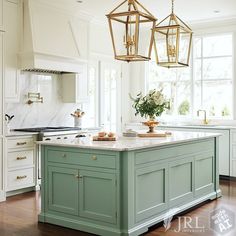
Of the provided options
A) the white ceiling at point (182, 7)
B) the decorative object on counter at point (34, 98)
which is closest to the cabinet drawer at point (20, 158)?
the decorative object on counter at point (34, 98)

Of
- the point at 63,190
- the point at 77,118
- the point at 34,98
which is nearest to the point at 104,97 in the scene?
the point at 77,118

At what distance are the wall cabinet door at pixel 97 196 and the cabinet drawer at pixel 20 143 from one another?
1843 mm

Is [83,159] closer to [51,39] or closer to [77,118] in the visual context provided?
[51,39]

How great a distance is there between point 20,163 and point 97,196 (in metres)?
2.10

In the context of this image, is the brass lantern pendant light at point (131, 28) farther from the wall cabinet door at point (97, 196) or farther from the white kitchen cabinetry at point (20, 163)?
the white kitchen cabinetry at point (20, 163)

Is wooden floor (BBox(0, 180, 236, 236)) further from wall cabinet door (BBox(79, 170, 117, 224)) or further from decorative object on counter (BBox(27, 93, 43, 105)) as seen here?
decorative object on counter (BBox(27, 93, 43, 105))

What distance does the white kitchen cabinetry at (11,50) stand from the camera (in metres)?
5.50

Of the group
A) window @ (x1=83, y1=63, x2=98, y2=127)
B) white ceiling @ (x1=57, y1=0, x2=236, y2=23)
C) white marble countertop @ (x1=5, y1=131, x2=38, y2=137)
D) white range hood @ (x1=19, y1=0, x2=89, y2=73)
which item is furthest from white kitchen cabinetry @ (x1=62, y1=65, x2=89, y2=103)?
white marble countertop @ (x1=5, y1=131, x2=38, y2=137)

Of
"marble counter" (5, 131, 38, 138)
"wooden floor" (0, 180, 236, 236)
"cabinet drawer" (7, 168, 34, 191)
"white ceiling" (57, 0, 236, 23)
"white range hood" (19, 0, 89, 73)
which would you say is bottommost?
"wooden floor" (0, 180, 236, 236)

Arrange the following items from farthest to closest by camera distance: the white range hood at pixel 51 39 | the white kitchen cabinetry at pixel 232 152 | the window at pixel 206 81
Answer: the window at pixel 206 81
the white kitchen cabinetry at pixel 232 152
the white range hood at pixel 51 39

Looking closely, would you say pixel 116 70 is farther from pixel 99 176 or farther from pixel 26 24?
pixel 99 176

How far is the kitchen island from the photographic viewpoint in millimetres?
3617

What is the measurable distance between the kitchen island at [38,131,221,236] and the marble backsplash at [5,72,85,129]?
2041 mm

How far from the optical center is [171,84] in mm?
7988
